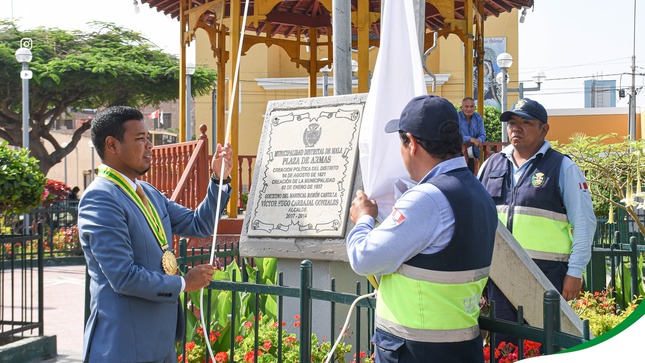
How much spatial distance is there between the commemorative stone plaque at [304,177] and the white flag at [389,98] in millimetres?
2103

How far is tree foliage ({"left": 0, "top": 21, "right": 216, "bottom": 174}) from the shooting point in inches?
1105

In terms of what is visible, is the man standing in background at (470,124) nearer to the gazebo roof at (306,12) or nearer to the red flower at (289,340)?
the gazebo roof at (306,12)

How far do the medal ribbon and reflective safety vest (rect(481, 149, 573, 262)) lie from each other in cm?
225

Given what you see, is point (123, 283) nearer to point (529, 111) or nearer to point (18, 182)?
point (529, 111)

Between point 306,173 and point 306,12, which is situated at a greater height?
point 306,12

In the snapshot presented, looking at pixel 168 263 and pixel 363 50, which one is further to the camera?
pixel 363 50

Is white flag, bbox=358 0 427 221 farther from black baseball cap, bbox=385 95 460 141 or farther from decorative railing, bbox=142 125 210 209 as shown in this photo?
decorative railing, bbox=142 125 210 209

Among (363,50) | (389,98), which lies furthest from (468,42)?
(389,98)

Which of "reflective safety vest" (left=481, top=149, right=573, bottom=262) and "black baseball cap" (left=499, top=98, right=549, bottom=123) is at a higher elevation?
"black baseball cap" (left=499, top=98, right=549, bottom=123)

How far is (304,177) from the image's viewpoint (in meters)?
5.99

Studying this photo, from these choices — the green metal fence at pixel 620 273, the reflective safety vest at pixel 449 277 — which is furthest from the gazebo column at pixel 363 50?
the reflective safety vest at pixel 449 277

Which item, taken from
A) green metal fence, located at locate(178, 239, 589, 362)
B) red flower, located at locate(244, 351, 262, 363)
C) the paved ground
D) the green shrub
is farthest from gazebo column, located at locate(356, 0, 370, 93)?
red flower, located at locate(244, 351, 262, 363)

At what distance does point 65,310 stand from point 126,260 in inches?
319

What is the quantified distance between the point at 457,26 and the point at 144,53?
22.7 metres
